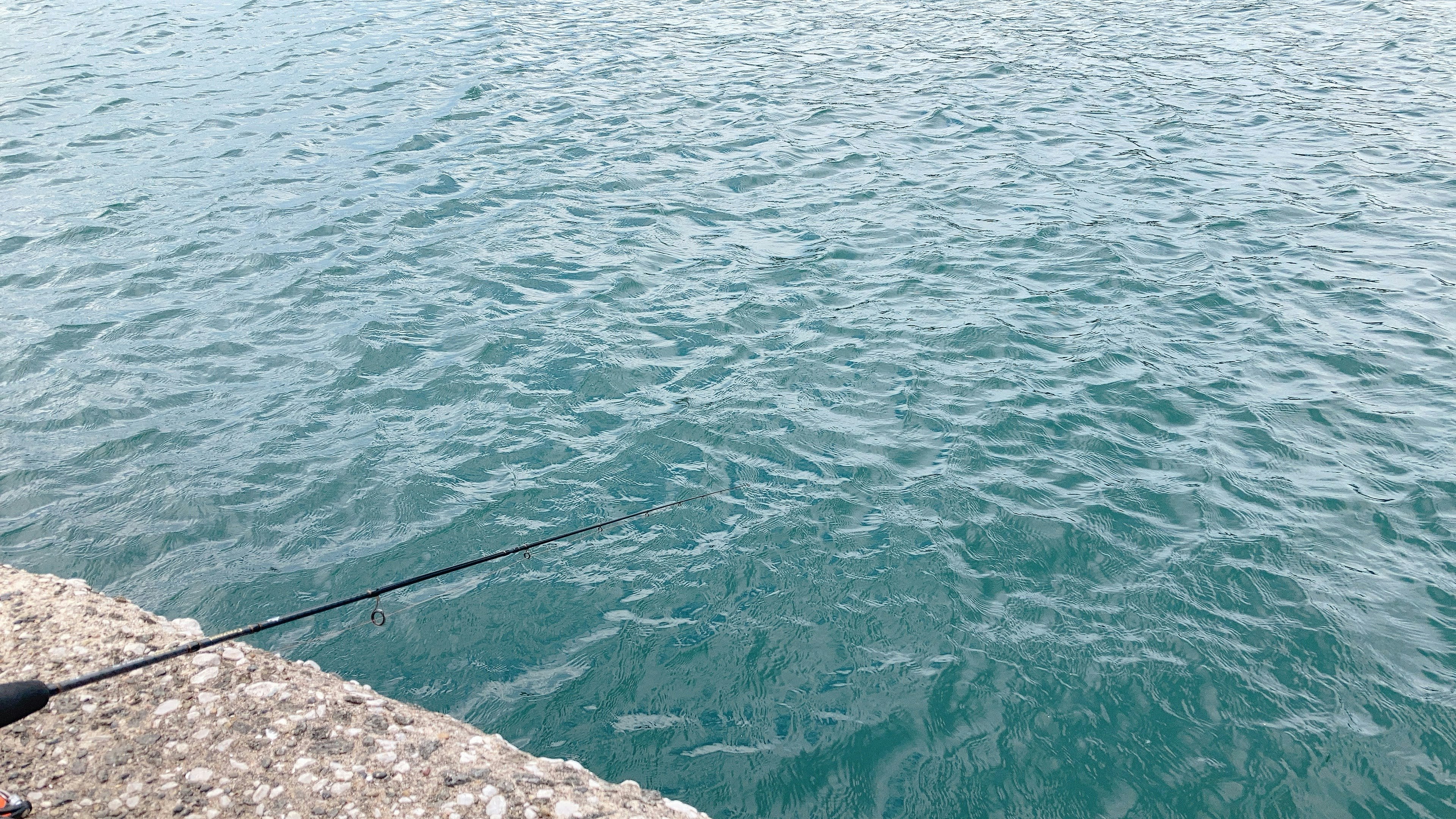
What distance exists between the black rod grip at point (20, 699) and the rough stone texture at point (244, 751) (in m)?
0.95

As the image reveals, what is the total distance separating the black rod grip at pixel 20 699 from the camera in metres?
4.47

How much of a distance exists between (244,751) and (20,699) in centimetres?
136

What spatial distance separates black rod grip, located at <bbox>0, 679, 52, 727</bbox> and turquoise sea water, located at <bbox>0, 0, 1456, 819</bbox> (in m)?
2.86

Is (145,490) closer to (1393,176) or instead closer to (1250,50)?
(1393,176)

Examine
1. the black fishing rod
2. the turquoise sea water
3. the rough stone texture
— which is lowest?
the turquoise sea water

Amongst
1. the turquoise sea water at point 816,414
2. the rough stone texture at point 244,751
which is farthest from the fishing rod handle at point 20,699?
the turquoise sea water at point 816,414

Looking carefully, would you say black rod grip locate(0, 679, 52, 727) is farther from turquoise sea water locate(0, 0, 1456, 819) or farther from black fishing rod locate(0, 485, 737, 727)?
turquoise sea water locate(0, 0, 1456, 819)

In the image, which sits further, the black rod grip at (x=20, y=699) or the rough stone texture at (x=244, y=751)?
the rough stone texture at (x=244, y=751)

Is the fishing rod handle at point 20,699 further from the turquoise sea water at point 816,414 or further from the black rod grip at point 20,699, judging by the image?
the turquoise sea water at point 816,414

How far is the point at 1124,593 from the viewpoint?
7.84 metres

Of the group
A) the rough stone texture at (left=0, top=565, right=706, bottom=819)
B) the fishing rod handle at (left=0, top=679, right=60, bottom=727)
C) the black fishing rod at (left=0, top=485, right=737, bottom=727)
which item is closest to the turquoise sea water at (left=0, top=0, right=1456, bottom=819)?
the rough stone texture at (left=0, top=565, right=706, bottom=819)

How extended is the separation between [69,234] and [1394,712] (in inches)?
640

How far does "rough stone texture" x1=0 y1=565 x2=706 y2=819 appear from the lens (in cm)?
534

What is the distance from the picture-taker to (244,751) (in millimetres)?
5629
